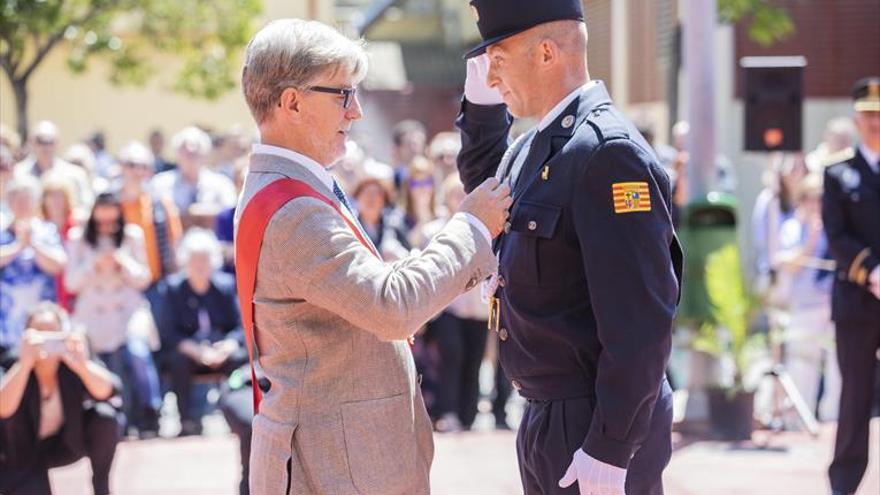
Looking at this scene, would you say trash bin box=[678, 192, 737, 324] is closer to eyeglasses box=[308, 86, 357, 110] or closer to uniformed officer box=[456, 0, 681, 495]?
uniformed officer box=[456, 0, 681, 495]

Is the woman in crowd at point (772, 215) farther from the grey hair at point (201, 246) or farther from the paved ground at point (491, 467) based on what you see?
the grey hair at point (201, 246)

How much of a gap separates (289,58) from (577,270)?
822 mm

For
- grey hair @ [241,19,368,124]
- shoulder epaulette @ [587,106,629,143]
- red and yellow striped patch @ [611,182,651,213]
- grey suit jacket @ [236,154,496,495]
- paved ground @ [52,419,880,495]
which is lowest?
paved ground @ [52,419,880,495]

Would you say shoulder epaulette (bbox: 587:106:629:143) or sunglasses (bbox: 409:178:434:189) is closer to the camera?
shoulder epaulette (bbox: 587:106:629:143)

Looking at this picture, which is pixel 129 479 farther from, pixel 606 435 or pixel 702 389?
pixel 606 435

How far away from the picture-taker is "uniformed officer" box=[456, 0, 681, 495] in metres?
3.19

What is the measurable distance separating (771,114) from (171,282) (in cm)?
441

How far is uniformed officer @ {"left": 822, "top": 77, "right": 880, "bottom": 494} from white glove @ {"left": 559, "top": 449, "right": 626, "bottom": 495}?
3652 mm

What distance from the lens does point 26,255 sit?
9.52m

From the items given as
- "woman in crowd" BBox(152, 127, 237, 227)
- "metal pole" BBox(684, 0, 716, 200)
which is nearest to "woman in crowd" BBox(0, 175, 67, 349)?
"woman in crowd" BBox(152, 127, 237, 227)

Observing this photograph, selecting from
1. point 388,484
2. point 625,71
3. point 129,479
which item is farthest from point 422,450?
point 625,71

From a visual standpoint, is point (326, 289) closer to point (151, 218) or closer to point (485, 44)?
point (485, 44)

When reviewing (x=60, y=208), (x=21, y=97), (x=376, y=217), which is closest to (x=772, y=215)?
(x=376, y=217)

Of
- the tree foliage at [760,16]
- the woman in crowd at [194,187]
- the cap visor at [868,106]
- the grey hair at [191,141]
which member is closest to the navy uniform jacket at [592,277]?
the cap visor at [868,106]
